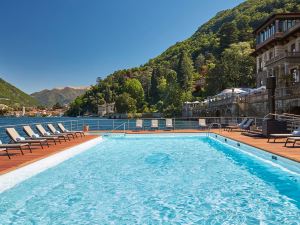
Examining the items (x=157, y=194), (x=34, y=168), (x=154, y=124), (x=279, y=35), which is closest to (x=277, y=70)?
(x=279, y=35)

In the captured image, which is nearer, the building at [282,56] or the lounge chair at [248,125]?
the lounge chair at [248,125]

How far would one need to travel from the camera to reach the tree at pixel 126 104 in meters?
126

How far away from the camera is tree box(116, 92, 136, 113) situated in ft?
413

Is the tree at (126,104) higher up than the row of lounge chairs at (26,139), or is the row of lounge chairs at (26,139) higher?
the tree at (126,104)

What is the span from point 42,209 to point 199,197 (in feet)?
11.3

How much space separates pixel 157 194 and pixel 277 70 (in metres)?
35.8

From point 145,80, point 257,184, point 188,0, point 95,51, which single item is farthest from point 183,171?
point 145,80

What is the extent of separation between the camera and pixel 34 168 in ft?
32.3

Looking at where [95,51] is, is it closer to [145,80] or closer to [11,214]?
[11,214]

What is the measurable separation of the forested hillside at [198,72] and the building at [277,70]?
13081 mm

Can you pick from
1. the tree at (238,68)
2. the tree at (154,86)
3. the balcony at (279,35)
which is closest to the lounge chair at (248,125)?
the balcony at (279,35)

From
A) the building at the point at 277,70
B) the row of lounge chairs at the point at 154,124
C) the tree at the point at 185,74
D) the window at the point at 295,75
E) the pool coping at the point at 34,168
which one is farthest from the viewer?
the tree at the point at 185,74

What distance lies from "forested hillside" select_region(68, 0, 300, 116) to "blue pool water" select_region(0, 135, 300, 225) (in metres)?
54.3

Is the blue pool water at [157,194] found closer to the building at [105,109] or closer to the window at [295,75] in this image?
the window at [295,75]
